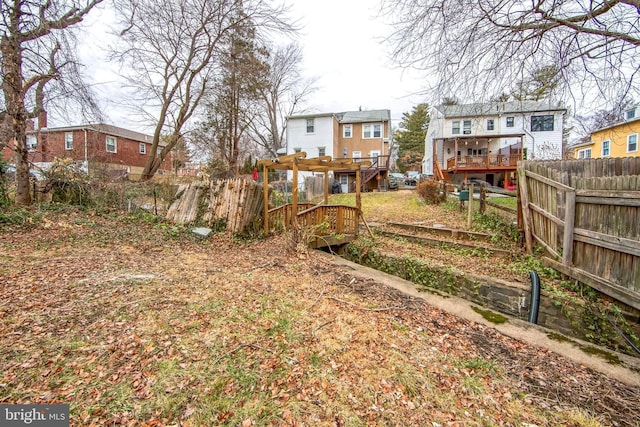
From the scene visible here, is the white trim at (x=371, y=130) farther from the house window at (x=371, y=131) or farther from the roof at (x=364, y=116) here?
the roof at (x=364, y=116)

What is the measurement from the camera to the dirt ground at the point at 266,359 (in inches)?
83.1

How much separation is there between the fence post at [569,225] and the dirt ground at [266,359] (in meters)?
2.22

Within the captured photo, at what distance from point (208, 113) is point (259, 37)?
23.0 feet

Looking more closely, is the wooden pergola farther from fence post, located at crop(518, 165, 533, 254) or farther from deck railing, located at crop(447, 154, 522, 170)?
deck railing, located at crop(447, 154, 522, 170)

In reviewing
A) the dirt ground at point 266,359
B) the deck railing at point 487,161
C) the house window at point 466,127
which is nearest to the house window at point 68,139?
the dirt ground at point 266,359

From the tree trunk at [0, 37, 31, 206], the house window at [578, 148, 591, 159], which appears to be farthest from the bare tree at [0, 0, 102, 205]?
the house window at [578, 148, 591, 159]

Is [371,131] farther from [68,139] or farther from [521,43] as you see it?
[68,139]

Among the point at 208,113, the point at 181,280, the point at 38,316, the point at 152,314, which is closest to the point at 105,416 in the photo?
→ the point at 152,314

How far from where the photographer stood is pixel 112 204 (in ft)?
31.8

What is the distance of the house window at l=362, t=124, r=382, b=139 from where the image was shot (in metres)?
24.3

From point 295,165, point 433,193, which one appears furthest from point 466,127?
→ point 295,165

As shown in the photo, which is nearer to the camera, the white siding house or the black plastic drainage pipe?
the black plastic drainage pipe

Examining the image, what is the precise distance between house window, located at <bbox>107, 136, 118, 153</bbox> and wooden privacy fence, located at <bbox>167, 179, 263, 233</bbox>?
1886 centimetres

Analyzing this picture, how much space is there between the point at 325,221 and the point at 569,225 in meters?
4.78
